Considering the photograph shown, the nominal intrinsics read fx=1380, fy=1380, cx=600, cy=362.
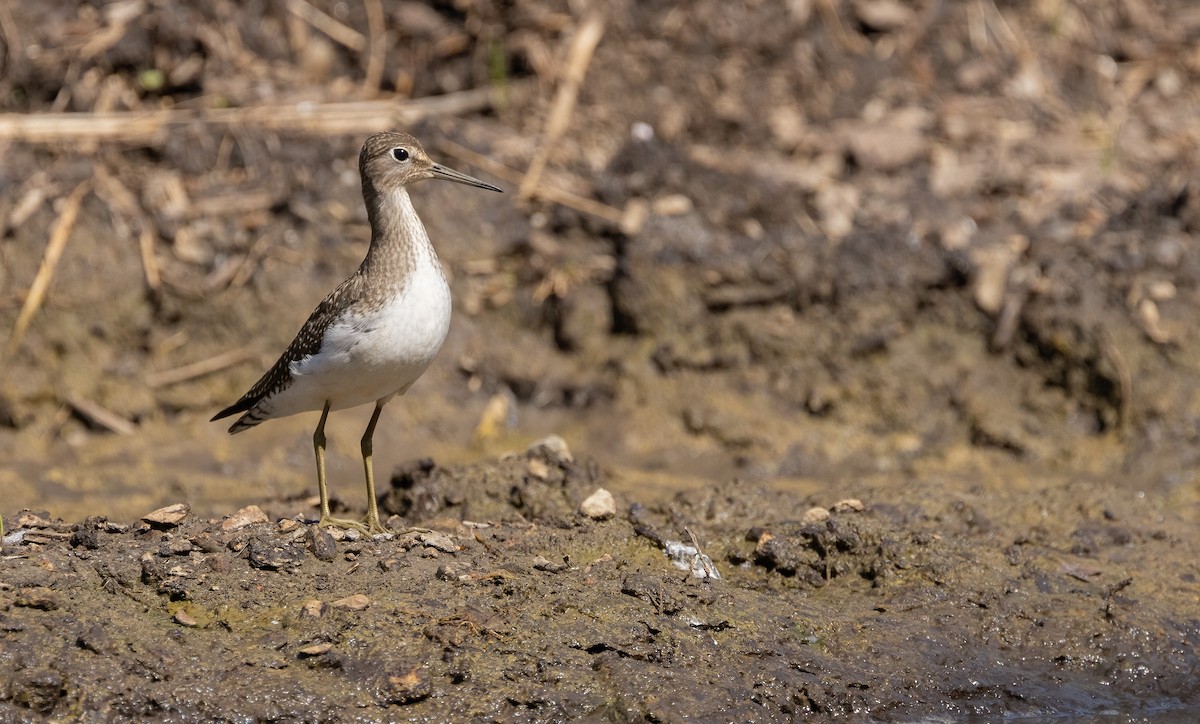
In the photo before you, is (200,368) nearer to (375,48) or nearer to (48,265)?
(48,265)

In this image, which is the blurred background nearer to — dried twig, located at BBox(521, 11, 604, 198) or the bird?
dried twig, located at BBox(521, 11, 604, 198)

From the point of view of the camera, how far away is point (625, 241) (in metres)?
9.37

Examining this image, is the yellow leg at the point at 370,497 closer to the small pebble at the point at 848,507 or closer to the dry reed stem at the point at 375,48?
the small pebble at the point at 848,507

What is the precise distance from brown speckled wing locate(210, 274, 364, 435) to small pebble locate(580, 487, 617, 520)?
146 centimetres

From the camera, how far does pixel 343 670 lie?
5.20 metres

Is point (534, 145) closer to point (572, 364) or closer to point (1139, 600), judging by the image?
point (572, 364)

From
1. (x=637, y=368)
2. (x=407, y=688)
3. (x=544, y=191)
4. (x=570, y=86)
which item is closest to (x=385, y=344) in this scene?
(x=407, y=688)

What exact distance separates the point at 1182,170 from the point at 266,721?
308 inches

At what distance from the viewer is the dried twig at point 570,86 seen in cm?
1003

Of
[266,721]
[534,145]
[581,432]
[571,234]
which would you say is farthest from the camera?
[534,145]

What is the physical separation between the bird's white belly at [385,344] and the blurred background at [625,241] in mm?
1119

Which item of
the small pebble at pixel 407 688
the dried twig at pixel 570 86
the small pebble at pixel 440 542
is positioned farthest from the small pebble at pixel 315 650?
the dried twig at pixel 570 86

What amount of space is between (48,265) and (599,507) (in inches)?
178

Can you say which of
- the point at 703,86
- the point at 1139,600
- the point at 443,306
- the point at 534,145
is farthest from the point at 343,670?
the point at 703,86
